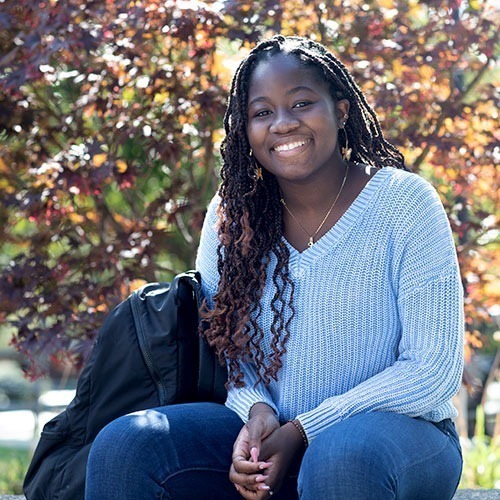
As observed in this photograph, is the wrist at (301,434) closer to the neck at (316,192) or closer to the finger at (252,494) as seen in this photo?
the finger at (252,494)

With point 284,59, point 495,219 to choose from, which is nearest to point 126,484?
point 284,59

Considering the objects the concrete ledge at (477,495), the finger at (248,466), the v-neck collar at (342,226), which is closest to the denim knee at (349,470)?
the finger at (248,466)

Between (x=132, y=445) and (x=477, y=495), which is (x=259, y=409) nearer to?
(x=132, y=445)

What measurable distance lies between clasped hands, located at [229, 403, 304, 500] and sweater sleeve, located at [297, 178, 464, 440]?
0.06 m

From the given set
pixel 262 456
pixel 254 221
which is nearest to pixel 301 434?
pixel 262 456

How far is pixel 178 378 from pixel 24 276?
1.60 meters

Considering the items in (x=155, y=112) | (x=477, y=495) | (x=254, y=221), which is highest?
(x=155, y=112)

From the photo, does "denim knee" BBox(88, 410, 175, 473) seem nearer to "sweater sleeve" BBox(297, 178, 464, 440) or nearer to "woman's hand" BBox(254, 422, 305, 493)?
"woman's hand" BBox(254, 422, 305, 493)

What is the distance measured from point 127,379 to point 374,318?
73 cm

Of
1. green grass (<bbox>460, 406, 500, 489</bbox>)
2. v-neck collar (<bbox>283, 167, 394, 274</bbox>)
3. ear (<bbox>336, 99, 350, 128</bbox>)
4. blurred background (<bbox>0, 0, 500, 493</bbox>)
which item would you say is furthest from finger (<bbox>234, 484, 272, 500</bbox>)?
green grass (<bbox>460, 406, 500, 489</bbox>)

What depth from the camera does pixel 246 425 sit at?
253cm

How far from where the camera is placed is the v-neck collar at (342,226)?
8.93ft

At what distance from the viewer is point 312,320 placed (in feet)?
8.77

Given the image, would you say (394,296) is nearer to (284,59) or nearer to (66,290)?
(284,59)
